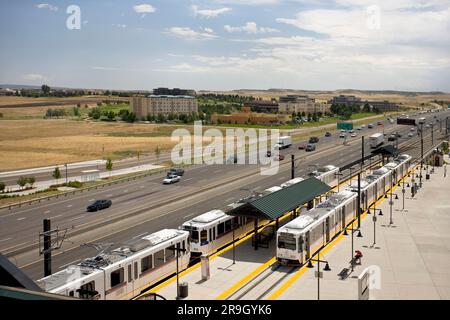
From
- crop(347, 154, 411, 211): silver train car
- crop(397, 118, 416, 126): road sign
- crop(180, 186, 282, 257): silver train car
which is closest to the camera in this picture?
crop(180, 186, 282, 257): silver train car

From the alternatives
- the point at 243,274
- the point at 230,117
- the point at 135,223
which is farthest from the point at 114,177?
the point at 230,117

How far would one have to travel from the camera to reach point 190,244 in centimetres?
2567

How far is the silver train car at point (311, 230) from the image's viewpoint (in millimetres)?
24375

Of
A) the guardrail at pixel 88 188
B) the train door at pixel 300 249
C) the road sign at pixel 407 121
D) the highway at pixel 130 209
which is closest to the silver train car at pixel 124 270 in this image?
the highway at pixel 130 209

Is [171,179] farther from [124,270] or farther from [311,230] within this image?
[124,270]

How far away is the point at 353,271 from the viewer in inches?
925

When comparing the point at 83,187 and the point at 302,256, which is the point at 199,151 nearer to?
the point at 83,187

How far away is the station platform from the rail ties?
5 cm

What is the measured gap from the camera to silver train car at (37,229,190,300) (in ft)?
56.1

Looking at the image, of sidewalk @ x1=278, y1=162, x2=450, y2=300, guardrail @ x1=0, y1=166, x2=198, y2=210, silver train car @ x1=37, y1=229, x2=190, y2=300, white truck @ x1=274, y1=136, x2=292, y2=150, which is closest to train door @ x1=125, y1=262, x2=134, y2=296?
silver train car @ x1=37, y1=229, x2=190, y2=300

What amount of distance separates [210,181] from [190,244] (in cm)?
3056

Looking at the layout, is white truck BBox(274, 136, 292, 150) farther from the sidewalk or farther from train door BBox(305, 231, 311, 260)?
train door BBox(305, 231, 311, 260)

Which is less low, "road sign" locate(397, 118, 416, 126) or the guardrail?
"road sign" locate(397, 118, 416, 126)

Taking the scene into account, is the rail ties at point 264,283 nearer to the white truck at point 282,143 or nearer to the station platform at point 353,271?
the station platform at point 353,271
